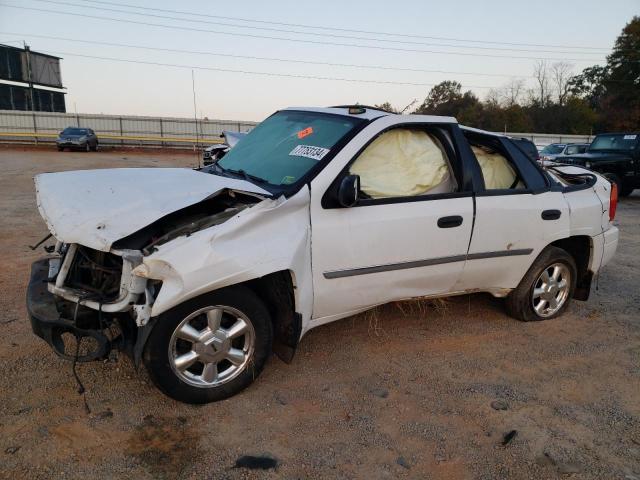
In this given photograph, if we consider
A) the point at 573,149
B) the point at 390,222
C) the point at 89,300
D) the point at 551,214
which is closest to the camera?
the point at 89,300

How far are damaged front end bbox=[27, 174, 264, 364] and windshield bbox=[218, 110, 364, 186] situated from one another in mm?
395

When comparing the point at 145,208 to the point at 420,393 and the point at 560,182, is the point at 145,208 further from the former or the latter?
the point at 560,182

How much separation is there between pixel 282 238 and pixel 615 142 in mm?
14241

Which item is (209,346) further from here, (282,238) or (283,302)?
(282,238)

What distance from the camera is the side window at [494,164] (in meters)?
4.13

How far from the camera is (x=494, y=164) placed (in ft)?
13.8

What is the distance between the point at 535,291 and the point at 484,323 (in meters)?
0.53

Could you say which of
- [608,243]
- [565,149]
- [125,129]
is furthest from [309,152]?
[125,129]

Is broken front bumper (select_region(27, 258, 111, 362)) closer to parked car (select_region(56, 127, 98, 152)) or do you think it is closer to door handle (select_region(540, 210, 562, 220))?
door handle (select_region(540, 210, 562, 220))

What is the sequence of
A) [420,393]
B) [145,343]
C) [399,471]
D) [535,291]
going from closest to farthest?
1. [399,471]
2. [145,343]
3. [420,393]
4. [535,291]

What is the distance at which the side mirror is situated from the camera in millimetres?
3027

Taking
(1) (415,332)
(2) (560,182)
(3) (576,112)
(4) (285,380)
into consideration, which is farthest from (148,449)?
(3) (576,112)

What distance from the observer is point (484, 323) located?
4.40 metres

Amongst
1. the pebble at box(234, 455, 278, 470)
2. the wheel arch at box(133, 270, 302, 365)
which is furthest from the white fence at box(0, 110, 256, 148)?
the pebble at box(234, 455, 278, 470)
